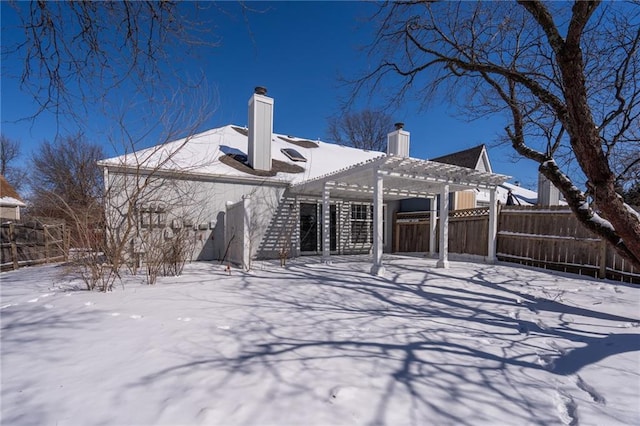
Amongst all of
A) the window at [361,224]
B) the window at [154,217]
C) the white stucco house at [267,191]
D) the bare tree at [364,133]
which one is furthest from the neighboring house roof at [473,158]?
the window at [154,217]

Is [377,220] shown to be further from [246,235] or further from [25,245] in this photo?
[25,245]

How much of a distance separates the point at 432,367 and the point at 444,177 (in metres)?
6.35

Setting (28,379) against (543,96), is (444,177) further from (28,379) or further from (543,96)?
(28,379)

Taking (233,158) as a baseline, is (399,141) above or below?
above

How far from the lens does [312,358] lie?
2.65 m

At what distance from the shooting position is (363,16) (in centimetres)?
485

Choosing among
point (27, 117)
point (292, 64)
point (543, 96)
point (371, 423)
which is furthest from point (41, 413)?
point (292, 64)

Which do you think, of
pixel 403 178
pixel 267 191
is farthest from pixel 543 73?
pixel 267 191

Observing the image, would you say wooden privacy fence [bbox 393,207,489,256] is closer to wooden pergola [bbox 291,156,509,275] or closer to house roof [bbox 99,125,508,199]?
wooden pergola [bbox 291,156,509,275]

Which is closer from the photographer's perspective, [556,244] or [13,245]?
[13,245]

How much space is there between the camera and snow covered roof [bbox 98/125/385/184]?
7895 mm

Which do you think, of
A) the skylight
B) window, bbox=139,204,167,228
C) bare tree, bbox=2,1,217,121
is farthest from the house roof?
bare tree, bbox=2,1,217,121

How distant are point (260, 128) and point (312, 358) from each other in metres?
8.34

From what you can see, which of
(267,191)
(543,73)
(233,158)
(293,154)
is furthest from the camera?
(293,154)
